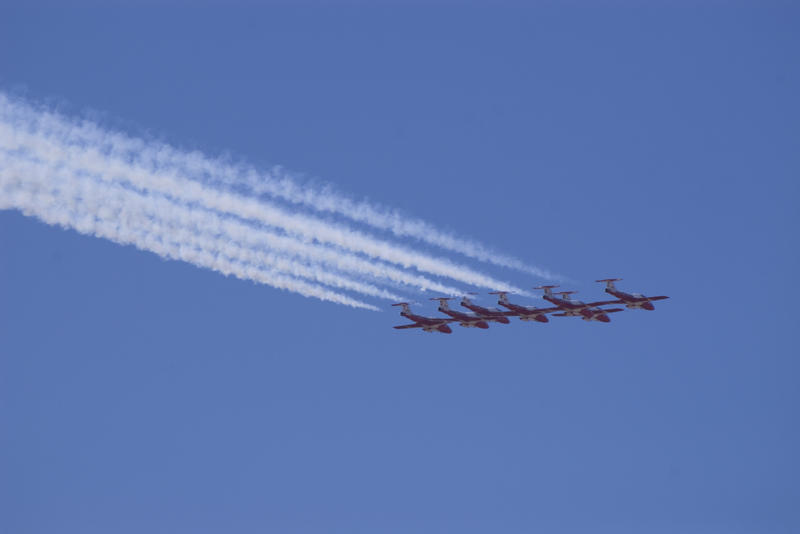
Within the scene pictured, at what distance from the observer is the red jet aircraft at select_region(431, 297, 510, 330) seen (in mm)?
102562

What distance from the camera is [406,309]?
336 feet

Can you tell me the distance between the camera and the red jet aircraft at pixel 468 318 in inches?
4038

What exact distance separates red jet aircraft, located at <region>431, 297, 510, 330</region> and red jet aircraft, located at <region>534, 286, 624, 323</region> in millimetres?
2511

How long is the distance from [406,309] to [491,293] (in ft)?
13.7

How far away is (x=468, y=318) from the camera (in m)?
103

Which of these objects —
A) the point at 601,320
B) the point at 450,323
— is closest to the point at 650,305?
the point at 601,320

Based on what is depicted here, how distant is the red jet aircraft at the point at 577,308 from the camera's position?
339ft

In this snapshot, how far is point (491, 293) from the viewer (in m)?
102

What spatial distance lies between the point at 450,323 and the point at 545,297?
15.7ft

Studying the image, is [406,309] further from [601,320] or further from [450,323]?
[601,320]

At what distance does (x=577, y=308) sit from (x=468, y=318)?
18.0ft

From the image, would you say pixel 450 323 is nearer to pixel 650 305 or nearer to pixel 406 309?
pixel 406 309

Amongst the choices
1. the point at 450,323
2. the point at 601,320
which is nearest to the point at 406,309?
the point at 450,323

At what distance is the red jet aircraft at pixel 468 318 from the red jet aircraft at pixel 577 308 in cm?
251
